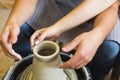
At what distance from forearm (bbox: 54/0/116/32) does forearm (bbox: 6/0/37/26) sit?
19 cm

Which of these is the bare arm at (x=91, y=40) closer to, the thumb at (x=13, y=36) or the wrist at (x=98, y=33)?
the wrist at (x=98, y=33)

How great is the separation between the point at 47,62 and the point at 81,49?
0.13m

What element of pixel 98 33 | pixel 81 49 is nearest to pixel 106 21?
pixel 98 33

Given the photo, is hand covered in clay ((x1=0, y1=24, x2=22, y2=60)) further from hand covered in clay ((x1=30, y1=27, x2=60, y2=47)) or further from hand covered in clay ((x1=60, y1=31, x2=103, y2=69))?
hand covered in clay ((x1=60, y1=31, x2=103, y2=69))

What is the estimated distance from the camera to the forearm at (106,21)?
1004mm

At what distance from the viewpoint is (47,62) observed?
87cm

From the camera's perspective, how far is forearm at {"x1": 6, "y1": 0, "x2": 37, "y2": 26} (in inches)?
43.9

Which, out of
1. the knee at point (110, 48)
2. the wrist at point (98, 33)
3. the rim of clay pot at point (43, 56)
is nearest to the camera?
the rim of clay pot at point (43, 56)

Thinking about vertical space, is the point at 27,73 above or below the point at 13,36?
below

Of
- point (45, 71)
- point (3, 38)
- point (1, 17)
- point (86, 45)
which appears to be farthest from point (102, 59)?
point (1, 17)

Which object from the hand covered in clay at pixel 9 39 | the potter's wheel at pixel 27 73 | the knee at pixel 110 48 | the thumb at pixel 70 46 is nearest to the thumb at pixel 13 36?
the hand covered in clay at pixel 9 39

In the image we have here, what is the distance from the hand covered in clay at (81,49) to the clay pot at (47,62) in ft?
0.10

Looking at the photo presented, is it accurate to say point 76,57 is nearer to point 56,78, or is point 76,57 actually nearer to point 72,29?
point 56,78

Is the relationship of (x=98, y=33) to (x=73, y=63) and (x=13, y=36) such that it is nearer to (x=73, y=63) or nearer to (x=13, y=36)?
(x=73, y=63)
